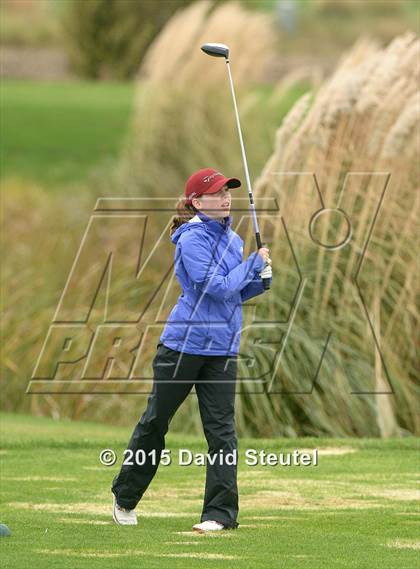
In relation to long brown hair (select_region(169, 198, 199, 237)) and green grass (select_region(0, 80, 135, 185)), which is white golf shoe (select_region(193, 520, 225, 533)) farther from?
green grass (select_region(0, 80, 135, 185))

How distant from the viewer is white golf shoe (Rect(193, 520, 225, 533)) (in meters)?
7.48

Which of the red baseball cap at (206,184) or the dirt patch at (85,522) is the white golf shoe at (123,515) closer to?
the dirt patch at (85,522)

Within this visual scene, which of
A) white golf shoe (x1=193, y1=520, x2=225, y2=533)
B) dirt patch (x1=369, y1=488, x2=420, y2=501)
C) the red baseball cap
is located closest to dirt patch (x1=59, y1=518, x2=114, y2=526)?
white golf shoe (x1=193, y1=520, x2=225, y2=533)

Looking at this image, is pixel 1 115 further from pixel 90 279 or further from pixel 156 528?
pixel 156 528

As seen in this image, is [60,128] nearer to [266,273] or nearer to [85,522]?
[85,522]

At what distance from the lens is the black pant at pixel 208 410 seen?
7500 mm

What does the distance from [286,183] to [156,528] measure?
5611 millimetres

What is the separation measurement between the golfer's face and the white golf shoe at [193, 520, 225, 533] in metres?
1.50

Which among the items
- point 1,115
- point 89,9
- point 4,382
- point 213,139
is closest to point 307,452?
point 4,382

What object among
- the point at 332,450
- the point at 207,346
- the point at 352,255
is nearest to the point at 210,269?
the point at 207,346

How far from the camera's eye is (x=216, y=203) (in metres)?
7.59

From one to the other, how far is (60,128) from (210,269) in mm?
28298

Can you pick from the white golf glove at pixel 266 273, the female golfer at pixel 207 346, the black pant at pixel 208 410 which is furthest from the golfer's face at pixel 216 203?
the black pant at pixel 208 410

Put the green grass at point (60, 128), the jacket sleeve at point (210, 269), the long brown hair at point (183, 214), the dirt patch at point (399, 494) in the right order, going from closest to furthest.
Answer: the jacket sleeve at point (210, 269) < the long brown hair at point (183, 214) < the dirt patch at point (399, 494) < the green grass at point (60, 128)
